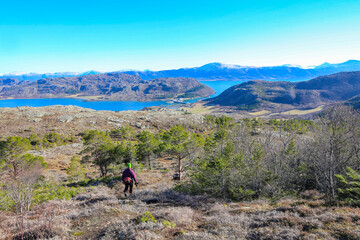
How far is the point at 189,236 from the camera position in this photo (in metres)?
8.09

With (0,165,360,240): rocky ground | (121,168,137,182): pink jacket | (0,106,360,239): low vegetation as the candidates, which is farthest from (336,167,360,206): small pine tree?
(121,168,137,182): pink jacket

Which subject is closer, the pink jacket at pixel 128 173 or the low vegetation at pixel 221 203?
the low vegetation at pixel 221 203

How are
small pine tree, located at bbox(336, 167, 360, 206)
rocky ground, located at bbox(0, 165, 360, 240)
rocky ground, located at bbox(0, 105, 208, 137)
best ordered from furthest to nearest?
1. rocky ground, located at bbox(0, 105, 208, 137)
2. small pine tree, located at bbox(336, 167, 360, 206)
3. rocky ground, located at bbox(0, 165, 360, 240)

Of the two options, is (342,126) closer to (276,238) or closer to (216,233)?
(276,238)

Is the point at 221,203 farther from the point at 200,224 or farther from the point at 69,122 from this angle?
the point at 69,122

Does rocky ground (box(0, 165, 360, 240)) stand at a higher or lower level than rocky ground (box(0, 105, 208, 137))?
higher

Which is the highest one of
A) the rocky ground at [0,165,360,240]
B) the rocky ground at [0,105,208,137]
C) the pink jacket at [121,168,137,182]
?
the pink jacket at [121,168,137,182]

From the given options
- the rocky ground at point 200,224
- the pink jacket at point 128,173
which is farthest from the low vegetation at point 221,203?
the pink jacket at point 128,173

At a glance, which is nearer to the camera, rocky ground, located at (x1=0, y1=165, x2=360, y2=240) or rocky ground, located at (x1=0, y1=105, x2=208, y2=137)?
rocky ground, located at (x1=0, y1=165, x2=360, y2=240)

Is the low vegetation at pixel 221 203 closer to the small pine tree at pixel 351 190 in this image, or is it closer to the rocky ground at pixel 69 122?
the small pine tree at pixel 351 190

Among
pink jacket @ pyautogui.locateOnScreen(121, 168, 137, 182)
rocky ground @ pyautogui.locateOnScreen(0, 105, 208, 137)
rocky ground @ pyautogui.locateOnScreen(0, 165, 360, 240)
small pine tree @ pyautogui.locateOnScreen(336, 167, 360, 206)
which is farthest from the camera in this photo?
rocky ground @ pyautogui.locateOnScreen(0, 105, 208, 137)

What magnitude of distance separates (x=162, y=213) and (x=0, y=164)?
3154 cm

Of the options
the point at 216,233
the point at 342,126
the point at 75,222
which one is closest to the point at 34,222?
the point at 75,222

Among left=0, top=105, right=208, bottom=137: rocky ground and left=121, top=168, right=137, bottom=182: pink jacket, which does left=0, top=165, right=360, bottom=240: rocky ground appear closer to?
left=121, top=168, right=137, bottom=182: pink jacket
